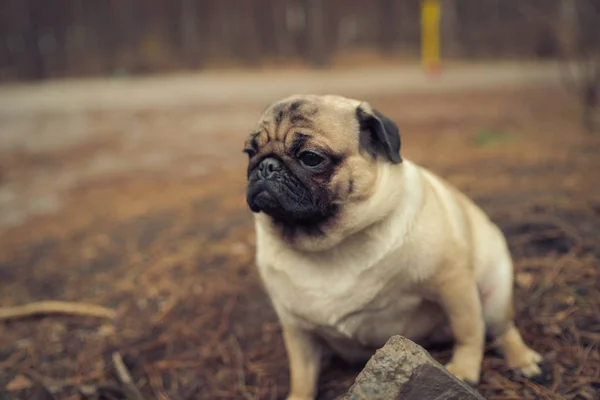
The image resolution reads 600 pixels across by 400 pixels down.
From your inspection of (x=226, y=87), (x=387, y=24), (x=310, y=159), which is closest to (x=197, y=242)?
(x=310, y=159)

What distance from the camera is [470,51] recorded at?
9.97 meters

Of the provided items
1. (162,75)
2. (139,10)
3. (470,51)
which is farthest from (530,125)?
(139,10)

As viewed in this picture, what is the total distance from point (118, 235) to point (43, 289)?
93 cm

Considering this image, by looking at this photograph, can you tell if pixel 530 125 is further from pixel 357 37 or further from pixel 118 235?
pixel 118 235

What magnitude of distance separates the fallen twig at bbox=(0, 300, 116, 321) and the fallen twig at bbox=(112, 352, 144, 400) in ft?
1.91

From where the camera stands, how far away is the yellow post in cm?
959

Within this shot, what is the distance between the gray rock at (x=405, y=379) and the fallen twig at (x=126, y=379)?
1.44m

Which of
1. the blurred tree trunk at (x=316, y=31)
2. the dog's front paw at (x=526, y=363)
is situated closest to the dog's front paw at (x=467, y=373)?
the dog's front paw at (x=526, y=363)

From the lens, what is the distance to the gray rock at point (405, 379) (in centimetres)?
179

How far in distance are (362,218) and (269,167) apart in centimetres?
40

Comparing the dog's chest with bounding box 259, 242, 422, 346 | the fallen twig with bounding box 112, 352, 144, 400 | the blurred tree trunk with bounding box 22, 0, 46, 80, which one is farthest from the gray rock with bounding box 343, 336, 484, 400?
the blurred tree trunk with bounding box 22, 0, 46, 80

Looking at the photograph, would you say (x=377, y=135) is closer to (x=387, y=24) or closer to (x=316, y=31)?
(x=316, y=31)

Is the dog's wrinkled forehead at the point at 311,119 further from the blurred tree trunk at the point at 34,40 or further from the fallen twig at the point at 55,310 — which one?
the blurred tree trunk at the point at 34,40

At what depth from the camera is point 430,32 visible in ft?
31.8
